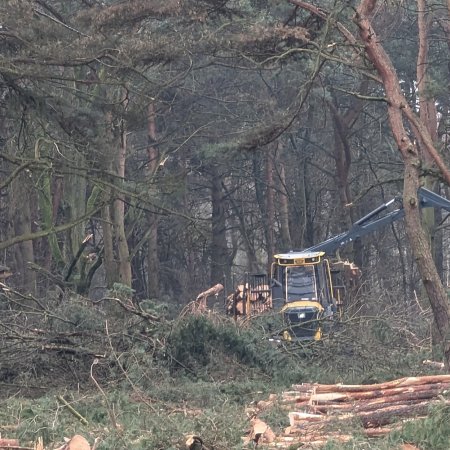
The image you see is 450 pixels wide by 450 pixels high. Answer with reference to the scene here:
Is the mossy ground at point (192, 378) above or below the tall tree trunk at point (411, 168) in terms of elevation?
below

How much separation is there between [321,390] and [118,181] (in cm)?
651

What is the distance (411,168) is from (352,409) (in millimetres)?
4956

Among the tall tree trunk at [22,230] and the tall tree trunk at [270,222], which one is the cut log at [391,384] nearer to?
the tall tree trunk at [22,230]

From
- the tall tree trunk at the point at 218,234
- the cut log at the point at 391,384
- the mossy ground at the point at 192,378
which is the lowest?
the mossy ground at the point at 192,378

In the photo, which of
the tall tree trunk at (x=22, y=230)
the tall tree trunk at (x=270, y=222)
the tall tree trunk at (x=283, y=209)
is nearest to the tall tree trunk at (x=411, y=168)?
the tall tree trunk at (x=22, y=230)

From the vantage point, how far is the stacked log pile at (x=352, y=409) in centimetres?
821

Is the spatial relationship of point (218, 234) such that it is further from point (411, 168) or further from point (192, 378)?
point (411, 168)

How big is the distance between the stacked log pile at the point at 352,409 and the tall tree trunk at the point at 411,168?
2933 millimetres

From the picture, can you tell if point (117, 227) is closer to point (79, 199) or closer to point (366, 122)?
point (79, 199)

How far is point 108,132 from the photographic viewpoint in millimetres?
15406

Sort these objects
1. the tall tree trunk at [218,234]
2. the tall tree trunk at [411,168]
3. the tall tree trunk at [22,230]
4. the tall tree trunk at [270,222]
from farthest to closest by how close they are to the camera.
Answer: the tall tree trunk at [270,222] < the tall tree trunk at [218,234] < the tall tree trunk at [22,230] < the tall tree trunk at [411,168]

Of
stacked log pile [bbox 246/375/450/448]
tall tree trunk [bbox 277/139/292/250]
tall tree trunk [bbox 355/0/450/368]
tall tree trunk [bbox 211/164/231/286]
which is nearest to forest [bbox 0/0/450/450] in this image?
tall tree trunk [bbox 355/0/450/368]

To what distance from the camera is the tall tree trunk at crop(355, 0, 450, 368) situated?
12.5 m

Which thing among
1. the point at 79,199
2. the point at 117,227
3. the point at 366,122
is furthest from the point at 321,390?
the point at 366,122
